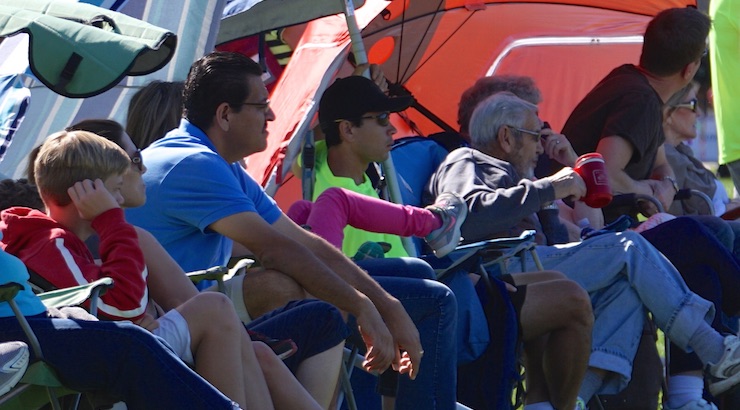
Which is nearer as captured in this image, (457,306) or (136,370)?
(136,370)

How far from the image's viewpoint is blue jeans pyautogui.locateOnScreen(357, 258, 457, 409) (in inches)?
156

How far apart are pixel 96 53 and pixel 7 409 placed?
37.8 inches

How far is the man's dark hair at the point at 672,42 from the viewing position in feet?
19.9

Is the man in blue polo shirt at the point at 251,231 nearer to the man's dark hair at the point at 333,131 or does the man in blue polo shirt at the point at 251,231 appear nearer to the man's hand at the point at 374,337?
the man's hand at the point at 374,337

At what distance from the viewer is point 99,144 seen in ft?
11.0

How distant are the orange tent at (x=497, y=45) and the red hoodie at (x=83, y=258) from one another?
289cm

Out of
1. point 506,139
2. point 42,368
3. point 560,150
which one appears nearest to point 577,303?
point 506,139

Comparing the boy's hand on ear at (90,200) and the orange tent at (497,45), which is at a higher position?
the boy's hand on ear at (90,200)

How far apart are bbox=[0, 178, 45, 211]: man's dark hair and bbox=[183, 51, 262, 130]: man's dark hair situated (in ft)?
1.90

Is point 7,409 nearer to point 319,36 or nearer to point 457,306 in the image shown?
point 457,306

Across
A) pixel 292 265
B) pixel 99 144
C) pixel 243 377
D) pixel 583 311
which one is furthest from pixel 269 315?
pixel 583 311

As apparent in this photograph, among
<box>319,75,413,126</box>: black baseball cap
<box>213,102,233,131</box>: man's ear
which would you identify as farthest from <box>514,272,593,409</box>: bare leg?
<box>213,102,233,131</box>: man's ear

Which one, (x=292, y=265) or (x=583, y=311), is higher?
(x=292, y=265)

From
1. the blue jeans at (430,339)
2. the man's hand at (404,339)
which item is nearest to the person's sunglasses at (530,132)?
the blue jeans at (430,339)
